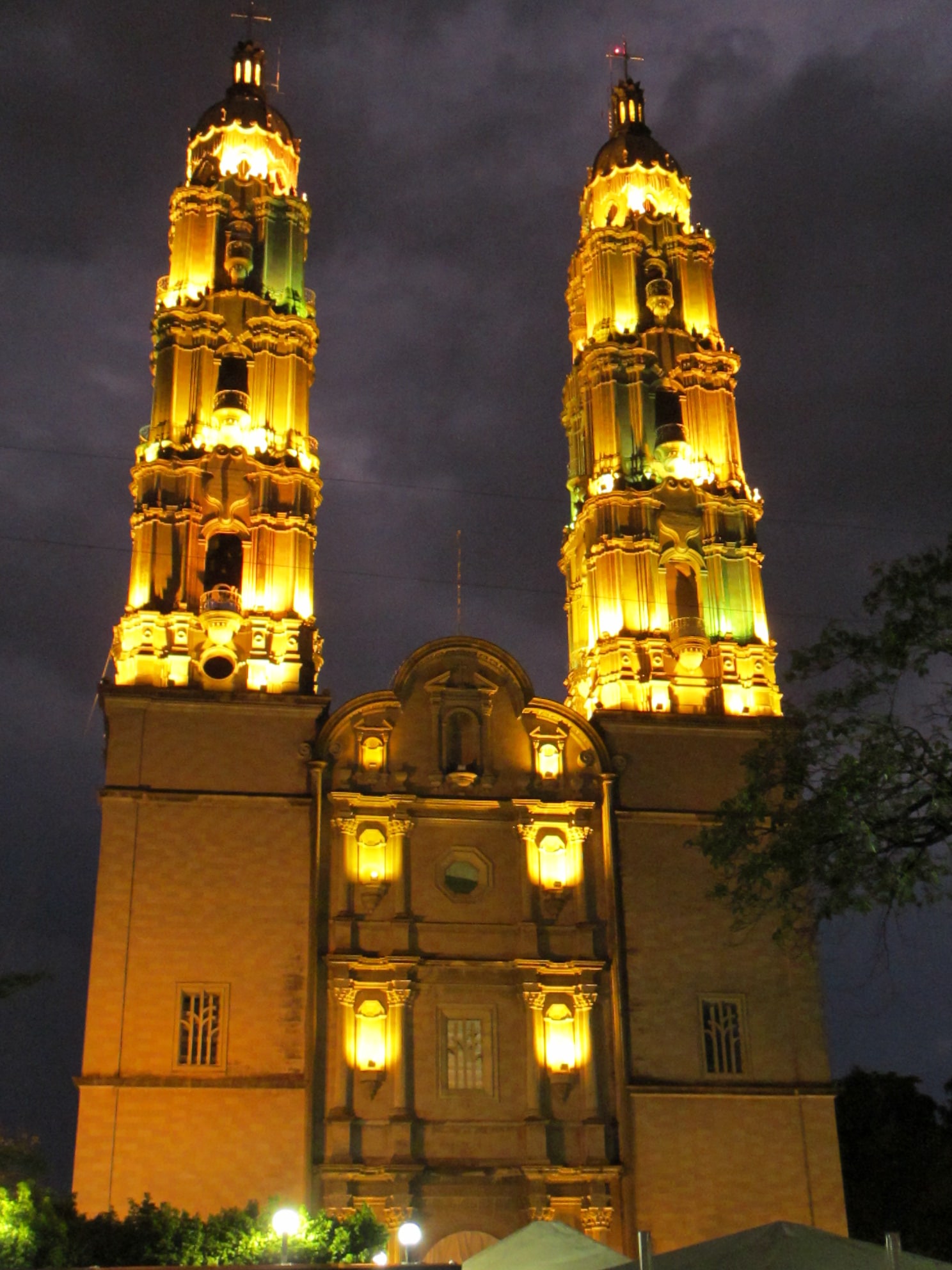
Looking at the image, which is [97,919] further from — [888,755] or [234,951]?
[888,755]

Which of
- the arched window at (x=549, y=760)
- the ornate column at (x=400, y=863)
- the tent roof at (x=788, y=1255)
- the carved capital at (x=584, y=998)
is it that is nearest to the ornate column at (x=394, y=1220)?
the carved capital at (x=584, y=998)

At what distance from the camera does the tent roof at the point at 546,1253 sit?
16969mm

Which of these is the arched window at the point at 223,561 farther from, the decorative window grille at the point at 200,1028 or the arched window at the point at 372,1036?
the arched window at the point at 372,1036

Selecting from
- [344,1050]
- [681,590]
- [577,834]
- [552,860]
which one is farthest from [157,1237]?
[681,590]

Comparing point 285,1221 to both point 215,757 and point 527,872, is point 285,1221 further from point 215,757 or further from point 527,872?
point 215,757

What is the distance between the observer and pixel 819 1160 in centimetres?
3425

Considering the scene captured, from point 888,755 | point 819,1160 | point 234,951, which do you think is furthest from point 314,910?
point 888,755

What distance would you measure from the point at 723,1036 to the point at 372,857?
8.81 meters

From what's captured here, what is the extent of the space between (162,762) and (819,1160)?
16.8 m

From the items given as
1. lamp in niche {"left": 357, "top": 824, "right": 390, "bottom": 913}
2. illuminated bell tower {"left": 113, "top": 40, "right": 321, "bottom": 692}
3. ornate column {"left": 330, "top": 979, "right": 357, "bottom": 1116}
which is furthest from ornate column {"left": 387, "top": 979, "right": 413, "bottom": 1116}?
illuminated bell tower {"left": 113, "top": 40, "right": 321, "bottom": 692}

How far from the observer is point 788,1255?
12.0m

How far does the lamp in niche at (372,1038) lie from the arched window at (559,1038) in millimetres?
3585

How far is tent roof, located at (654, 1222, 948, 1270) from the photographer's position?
1196 cm

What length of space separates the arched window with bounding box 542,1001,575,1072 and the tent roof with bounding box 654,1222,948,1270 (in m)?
22.3
